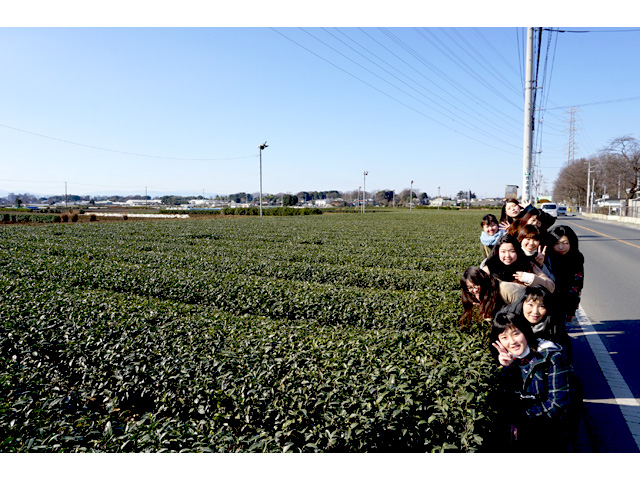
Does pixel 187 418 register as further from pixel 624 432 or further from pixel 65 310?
pixel 624 432

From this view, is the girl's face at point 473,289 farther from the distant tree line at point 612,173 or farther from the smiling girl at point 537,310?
the distant tree line at point 612,173

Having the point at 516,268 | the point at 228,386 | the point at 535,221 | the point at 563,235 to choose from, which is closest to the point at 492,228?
the point at 535,221

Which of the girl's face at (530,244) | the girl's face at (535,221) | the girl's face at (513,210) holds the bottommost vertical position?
the girl's face at (530,244)

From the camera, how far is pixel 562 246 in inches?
206

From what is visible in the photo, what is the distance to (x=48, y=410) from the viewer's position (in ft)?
11.0

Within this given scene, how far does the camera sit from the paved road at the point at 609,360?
3.74 meters

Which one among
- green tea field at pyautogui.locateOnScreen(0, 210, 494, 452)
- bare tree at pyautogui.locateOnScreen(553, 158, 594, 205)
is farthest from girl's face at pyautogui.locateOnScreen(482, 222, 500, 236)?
bare tree at pyautogui.locateOnScreen(553, 158, 594, 205)

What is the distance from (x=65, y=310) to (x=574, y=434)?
5.91 metres

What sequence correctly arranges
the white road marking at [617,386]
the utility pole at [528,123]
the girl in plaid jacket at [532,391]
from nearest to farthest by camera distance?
the girl in plaid jacket at [532,391]
the white road marking at [617,386]
the utility pole at [528,123]

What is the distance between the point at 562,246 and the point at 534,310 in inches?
70.8

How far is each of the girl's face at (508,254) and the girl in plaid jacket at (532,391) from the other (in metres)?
1.12

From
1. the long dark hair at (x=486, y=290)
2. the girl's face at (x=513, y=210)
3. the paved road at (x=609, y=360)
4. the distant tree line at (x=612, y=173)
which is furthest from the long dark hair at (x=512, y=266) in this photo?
the distant tree line at (x=612, y=173)

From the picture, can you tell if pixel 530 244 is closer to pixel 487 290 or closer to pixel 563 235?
pixel 487 290

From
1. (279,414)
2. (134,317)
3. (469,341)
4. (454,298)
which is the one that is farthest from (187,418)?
(454,298)
